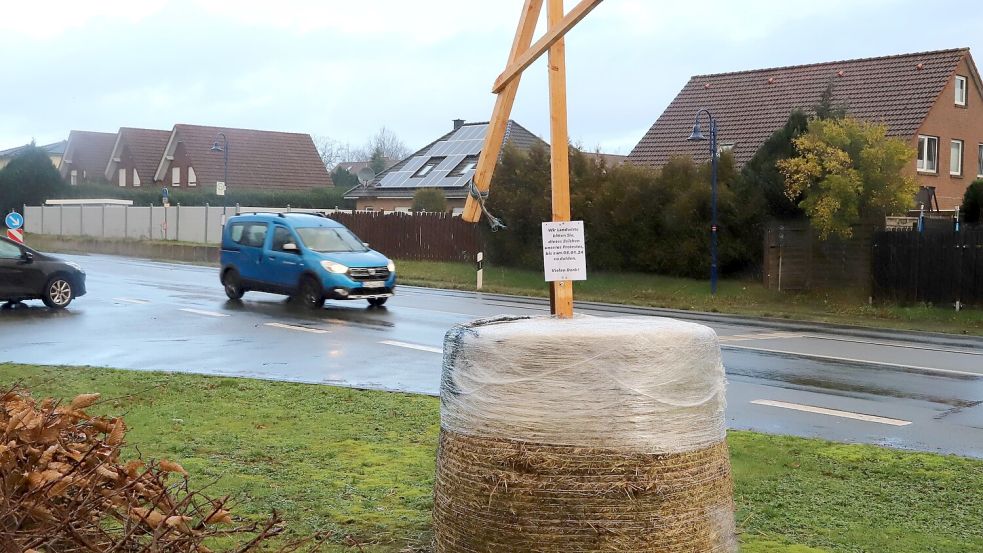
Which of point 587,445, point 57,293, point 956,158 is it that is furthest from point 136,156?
point 587,445

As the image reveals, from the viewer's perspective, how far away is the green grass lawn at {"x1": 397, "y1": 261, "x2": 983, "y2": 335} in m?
23.4

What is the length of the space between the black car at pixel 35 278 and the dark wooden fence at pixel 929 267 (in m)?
17.9

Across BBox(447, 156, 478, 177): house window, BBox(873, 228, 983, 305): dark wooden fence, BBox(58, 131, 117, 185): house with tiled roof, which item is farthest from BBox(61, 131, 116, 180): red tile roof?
BBox(873, 228, 983, 305): dark wooden fence

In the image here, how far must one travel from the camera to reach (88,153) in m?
79.9

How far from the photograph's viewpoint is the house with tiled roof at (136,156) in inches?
2842

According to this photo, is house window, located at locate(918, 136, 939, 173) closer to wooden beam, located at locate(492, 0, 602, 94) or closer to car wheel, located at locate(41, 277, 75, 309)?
car wheel, located at locate(41, 277, 75, 309)

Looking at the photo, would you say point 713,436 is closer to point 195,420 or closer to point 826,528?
point 826,528

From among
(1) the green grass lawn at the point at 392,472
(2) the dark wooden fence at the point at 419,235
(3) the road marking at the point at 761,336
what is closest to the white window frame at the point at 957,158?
(2) the dark wooden fence at the point at 419,235

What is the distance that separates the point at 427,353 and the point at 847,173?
14.2 meters

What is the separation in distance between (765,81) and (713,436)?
126ft

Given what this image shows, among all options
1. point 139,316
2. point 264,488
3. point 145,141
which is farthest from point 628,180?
point 145,141

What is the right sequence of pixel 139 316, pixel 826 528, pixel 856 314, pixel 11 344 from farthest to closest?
pixel 856 314 < pixel 139 316 < pixel 11 344 < pixel 826 528

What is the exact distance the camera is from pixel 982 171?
41219mm

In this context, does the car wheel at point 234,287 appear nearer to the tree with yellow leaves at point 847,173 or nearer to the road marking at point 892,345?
the road marking at point 892,345
